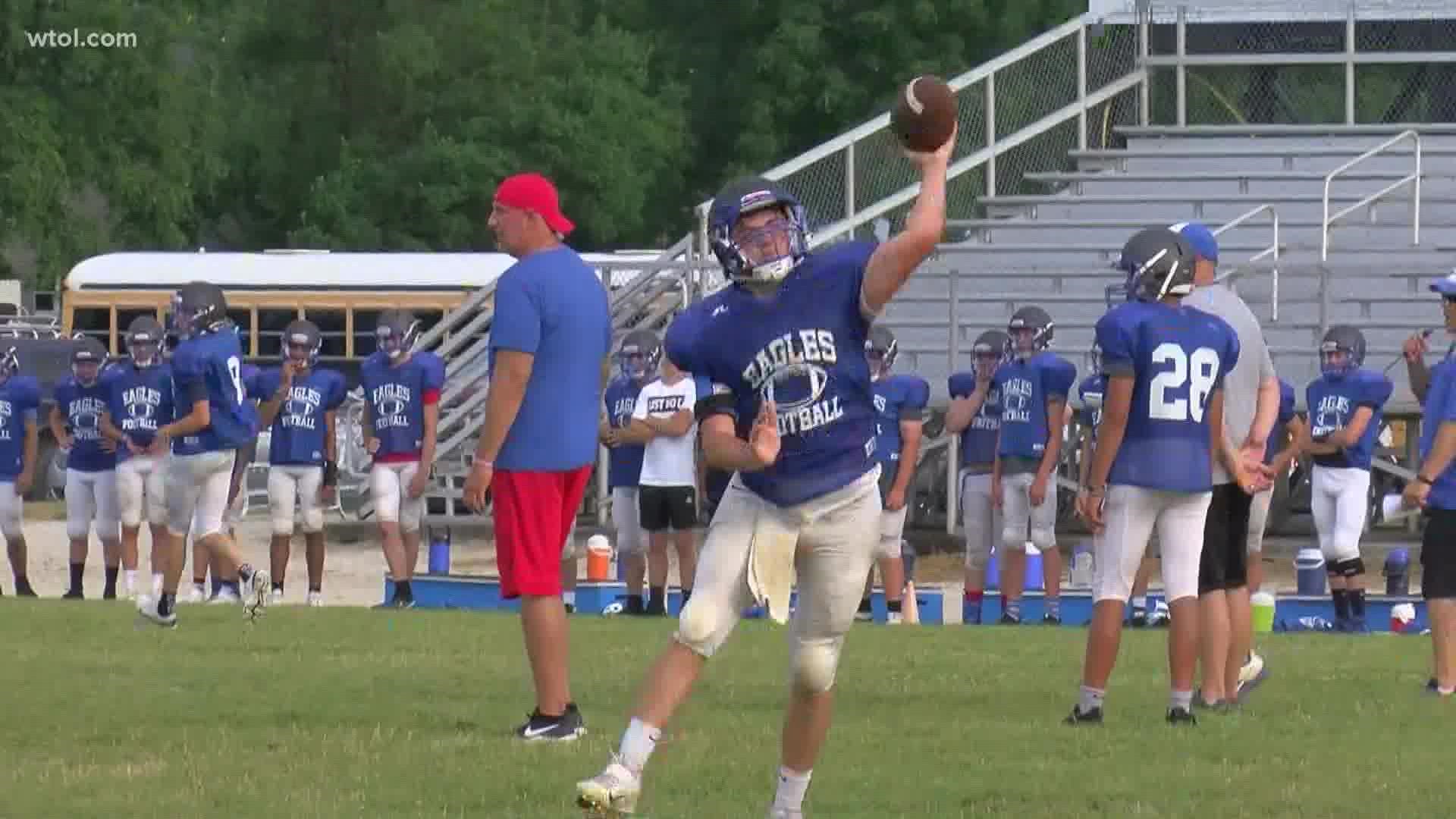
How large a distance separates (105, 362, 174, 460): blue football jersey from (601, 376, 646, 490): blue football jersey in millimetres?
2976

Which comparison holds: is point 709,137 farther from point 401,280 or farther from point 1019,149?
point 1019,149

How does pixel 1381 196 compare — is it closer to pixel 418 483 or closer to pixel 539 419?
pixel 418 483

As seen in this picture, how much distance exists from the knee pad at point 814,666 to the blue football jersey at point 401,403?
11.8 meters

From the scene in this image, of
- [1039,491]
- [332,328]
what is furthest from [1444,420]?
[332,328]

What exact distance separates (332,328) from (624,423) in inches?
778

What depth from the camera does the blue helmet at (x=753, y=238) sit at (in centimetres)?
834

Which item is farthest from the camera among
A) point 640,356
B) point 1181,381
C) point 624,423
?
point 640,356

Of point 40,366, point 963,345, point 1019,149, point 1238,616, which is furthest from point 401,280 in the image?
point 1238,616

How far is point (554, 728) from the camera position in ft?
34.4

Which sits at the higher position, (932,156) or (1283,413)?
(932,156)

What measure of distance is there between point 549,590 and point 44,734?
6.60ft

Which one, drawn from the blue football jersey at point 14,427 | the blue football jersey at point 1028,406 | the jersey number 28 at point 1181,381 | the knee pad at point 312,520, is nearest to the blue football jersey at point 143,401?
the knee pad at point 312,520

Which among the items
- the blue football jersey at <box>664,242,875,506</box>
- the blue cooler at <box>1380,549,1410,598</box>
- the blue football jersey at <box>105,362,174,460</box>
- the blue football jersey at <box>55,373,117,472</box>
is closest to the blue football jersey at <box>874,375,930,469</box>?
the blue cooler at <box>1380,549,1410,598</box>

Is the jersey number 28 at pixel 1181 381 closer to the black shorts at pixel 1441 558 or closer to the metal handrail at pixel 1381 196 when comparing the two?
the black shorts at pixel 1441 558
